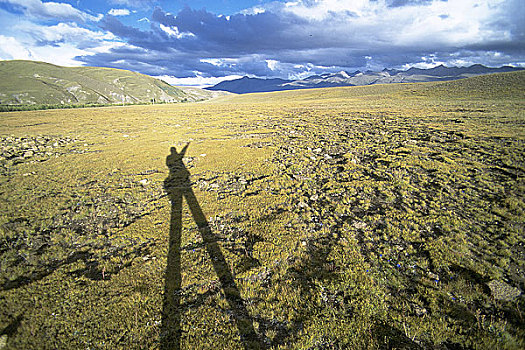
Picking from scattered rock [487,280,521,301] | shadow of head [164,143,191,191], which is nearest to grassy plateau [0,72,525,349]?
scattered rock [487,280,521,301]

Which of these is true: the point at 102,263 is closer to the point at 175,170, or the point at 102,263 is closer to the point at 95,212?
the point at 95,212

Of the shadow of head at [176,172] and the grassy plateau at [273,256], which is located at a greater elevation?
the shadow of head at [176,172]

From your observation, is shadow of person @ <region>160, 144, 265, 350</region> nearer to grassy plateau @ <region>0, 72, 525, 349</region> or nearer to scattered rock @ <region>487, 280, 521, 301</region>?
grassy plateau @ <region>0, 72, 525, 349</region>

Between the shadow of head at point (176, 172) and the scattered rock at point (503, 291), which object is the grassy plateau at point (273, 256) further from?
the shadow of head at point (176, 172)

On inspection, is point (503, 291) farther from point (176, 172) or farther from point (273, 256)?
point (176, 172)

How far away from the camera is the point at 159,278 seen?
23.5 ft

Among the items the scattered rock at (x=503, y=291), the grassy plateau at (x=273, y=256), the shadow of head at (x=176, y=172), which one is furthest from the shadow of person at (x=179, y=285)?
the scattered rock at (x=503, y=291)

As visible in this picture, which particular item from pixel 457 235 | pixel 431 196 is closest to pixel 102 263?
pixel 457 235

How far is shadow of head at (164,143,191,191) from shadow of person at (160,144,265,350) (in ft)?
7.15

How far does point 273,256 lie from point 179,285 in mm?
3231

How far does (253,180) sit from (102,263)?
936 centimetres

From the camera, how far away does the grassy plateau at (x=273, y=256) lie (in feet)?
17.7

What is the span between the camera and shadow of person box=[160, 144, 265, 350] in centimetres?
534

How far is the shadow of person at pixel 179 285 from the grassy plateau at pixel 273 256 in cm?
4
